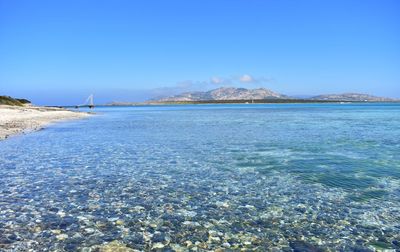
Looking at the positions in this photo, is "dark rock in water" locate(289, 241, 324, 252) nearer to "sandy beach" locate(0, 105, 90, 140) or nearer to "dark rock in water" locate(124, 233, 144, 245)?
"dark rock in water" locate(124, 233, 144, 245)

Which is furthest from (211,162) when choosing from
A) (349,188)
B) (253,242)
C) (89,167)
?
(253,242)

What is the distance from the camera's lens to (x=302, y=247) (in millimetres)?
8945

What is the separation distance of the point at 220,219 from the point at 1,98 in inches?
4515

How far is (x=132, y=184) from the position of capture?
15555 mm

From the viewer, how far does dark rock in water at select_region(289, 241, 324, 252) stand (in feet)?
28.8

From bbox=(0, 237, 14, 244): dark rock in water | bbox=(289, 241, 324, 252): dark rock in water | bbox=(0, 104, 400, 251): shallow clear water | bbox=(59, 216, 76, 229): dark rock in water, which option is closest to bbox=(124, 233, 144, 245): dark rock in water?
bbox=(0, 104, 400, 251): shallow clear water

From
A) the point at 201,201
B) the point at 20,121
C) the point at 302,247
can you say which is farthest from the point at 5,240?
the point at 20,121

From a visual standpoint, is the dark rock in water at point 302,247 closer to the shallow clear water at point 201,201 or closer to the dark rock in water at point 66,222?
the shallow clear water at point 201,201

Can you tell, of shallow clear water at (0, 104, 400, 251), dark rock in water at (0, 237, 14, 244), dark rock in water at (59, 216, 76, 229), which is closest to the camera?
dark rock in water at (0, 237, 14, 244)

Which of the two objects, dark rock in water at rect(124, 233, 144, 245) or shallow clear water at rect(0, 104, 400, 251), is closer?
dark rock in water at rect(124, 233, 144, 245)

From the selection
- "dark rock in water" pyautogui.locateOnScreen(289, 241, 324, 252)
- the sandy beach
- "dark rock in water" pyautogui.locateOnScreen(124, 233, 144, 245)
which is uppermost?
the sandy beach

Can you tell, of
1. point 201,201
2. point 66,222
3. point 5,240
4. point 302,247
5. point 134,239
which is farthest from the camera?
point 201,201

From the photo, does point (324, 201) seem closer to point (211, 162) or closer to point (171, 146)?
point (211, 162)

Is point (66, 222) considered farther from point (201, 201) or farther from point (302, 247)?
point (302, 247)
